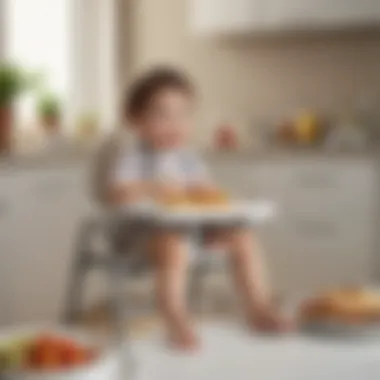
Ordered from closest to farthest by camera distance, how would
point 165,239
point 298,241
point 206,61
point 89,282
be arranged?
1. point 165,239
2. point 89,282
3. point 298,241
4. point 206,61

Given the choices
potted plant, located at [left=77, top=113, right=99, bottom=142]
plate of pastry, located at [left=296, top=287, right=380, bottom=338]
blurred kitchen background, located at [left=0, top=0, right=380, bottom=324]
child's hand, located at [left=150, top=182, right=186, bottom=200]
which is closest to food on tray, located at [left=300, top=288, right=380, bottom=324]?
plate of pastry, located at [left=296, top=287, right=380, bottom=338]

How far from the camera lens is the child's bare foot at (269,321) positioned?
1.63m

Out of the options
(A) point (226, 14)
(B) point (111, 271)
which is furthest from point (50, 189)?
(A) point (226, 14)

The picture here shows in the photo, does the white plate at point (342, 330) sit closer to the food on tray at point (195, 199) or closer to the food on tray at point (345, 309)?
the food on tray at point (345, 309)

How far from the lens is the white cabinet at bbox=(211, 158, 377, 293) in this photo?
237 cm

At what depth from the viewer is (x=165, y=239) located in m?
Result: 1.56

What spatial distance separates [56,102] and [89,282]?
52 centimetres

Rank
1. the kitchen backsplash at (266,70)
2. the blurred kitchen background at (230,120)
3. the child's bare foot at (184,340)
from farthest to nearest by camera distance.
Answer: the kitchen backsplash at (266,70), the blurred kitchen background at (230,120), the child's bare foot at (184,340)

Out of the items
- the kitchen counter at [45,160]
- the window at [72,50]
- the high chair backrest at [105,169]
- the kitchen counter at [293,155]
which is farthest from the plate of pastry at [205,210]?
the window at [72,50]

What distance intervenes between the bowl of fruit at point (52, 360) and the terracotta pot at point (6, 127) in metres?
0.84

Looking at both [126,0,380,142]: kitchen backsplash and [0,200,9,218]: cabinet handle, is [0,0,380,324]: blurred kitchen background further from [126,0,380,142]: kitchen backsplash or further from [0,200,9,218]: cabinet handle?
[0,200,9,218]: cabinet handle

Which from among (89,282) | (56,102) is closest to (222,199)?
(89,282)

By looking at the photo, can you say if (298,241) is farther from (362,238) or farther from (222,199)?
(222,199)

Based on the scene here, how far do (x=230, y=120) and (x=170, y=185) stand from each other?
0.96 metres
